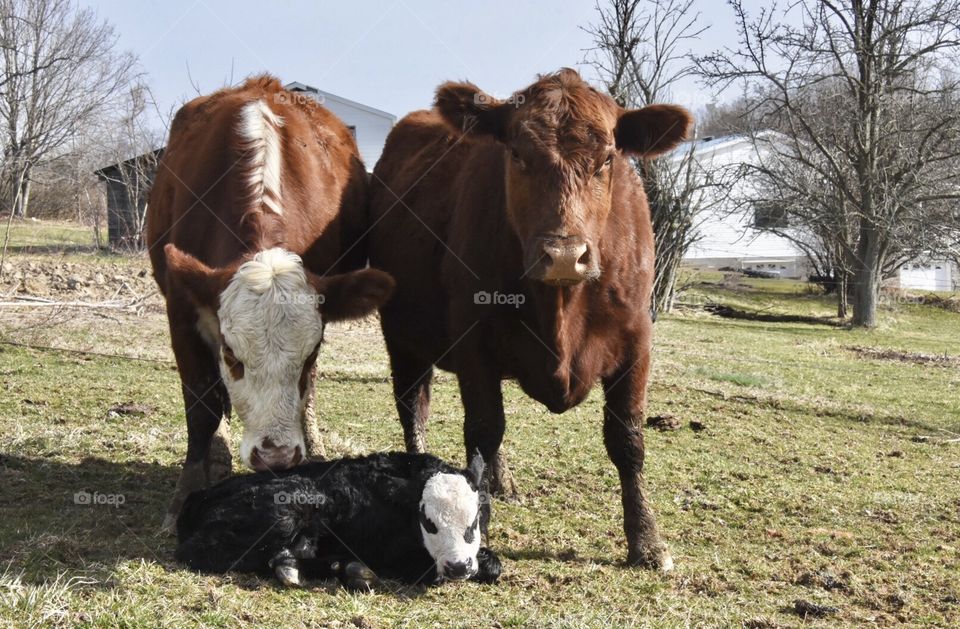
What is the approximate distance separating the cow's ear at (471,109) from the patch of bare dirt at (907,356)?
1315 centimetres

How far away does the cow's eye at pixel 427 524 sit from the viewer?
414cm

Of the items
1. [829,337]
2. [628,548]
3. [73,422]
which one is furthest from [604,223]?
[829,337]

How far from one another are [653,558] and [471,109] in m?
2.62

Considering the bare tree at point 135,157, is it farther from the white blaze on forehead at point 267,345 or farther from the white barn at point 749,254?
the white barn at point 749,254

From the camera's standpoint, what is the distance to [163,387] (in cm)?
869

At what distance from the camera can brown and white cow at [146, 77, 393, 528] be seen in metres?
4.42

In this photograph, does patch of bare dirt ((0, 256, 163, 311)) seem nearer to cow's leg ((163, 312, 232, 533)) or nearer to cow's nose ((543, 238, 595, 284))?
cow's leg ((163, 312, 232, 533))

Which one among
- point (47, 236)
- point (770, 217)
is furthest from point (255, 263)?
point (770, 217)

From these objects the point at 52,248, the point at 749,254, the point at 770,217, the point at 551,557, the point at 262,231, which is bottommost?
the point at 551,557

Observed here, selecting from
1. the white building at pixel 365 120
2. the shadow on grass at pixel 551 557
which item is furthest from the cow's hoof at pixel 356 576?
the white building at pixel 365 120

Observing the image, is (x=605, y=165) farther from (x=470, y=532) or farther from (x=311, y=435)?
(x=311, y=435)

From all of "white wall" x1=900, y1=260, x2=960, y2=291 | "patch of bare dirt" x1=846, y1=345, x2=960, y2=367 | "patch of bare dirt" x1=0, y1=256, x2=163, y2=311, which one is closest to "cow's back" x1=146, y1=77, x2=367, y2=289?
"patch of bare dirt" x1=0, y1=256, x2=163, y2=311

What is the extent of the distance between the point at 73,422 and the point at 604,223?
470cm

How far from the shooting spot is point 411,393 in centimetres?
682
